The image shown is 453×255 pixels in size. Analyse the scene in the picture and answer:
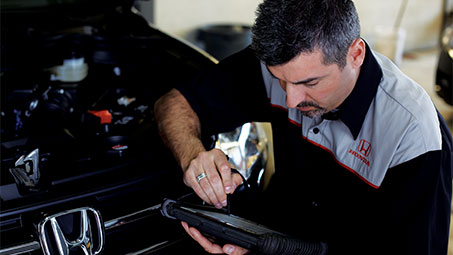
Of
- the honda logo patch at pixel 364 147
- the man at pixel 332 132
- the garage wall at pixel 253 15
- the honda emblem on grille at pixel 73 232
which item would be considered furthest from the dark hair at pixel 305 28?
the garage wall at pixel 253 15

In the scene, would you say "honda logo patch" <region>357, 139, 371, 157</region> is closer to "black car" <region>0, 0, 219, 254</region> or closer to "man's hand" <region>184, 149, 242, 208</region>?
"man's hand" <region>184, 149, 242, 208</region>

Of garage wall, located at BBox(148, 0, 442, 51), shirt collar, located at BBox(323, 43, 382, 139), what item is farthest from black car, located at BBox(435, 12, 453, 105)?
shirt collar, located at BBox(323, 43, 382, 139)

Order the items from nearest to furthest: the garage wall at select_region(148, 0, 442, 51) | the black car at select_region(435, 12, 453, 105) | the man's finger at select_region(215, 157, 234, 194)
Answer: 1. the man's finger at select_region(215, 157, 234, 194)
2. the black car at select_region(435, 12, 453, 105)
3. the garage wall at select_region(148, 0, 442, 51)

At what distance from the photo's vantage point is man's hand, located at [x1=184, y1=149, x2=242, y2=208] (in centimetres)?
111

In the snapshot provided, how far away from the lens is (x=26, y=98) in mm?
1503

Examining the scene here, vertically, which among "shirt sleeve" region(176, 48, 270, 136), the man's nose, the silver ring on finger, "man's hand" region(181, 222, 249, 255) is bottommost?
"man's hand" region(181, 222, 249, 255)

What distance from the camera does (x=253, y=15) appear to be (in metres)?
4.38

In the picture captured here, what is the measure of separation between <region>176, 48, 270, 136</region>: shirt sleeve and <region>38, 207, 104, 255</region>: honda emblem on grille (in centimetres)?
50

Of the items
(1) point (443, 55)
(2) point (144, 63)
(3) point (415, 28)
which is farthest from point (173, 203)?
(3) point (415, 28)

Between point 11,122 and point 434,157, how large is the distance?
1204 mm

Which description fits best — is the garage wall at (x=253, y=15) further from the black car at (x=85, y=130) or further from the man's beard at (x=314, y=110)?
the man's beard at (x=314, y=110)

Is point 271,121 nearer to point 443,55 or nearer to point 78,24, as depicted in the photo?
point 78,24

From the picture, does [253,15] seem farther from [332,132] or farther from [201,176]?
[201,176]

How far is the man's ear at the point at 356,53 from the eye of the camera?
1068 mm
